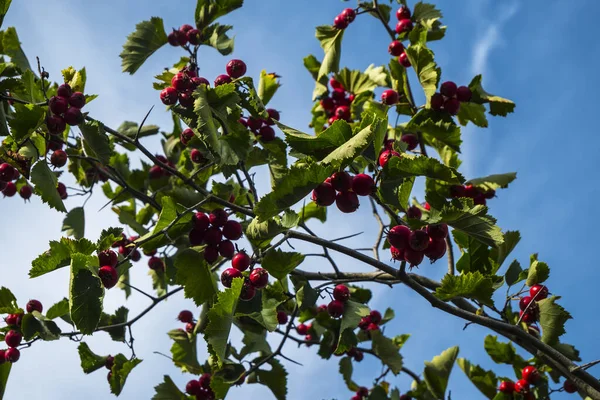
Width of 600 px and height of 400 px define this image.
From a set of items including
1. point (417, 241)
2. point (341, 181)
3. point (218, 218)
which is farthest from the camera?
point (218, 218)

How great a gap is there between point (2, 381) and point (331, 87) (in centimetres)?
370

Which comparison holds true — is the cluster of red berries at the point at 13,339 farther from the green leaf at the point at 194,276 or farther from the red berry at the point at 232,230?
the red berry at the point at 232,230

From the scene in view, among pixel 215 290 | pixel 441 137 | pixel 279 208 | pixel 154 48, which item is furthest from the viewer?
pixel 154 48

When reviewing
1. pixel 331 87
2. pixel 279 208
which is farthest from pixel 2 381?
pixel 331 87

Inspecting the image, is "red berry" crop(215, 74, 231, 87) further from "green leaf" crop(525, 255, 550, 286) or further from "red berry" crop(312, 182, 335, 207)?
"green leaf" crop(525, 255, 550, 286)

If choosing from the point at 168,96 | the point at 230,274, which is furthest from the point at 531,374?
the point at 168,96

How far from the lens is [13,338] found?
12.6 ft

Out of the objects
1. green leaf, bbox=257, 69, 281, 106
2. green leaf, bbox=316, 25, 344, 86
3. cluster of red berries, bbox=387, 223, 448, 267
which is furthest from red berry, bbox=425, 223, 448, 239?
green leaf, bbox=316, 25, 344, 86

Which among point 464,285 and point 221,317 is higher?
point 464,285

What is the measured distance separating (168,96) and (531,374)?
12.3 ft

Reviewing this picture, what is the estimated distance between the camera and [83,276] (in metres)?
2.60

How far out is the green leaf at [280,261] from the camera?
9.92ft

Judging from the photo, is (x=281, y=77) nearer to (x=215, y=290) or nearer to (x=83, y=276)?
(x=215, y=290)

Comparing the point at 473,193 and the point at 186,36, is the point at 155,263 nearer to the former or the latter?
the point at 186,36
